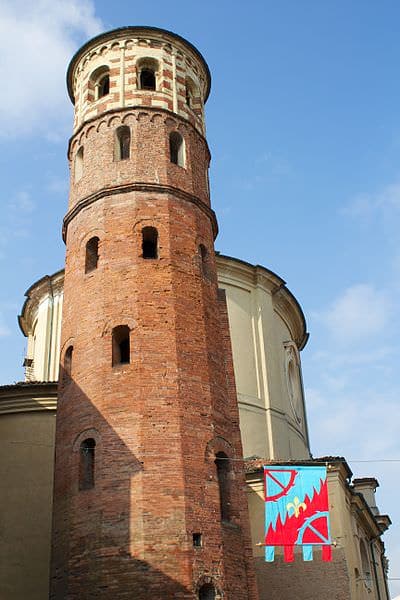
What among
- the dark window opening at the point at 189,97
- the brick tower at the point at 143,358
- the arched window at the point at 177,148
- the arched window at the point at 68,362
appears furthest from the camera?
the dark window opening at the point at 189,97

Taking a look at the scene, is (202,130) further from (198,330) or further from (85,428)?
(85,428)

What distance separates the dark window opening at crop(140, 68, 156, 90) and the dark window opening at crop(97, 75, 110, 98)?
3.30 feet

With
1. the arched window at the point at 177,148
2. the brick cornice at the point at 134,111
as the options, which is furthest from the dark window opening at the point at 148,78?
the arched window at the point at 177,148

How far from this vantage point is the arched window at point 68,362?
60.5 ft

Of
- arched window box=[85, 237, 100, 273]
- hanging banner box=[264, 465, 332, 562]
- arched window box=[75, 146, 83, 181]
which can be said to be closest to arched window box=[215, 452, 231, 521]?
hanging banner box=[264, 465, 332, 562]

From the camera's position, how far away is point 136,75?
22031 mm

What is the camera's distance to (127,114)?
69.6 feet

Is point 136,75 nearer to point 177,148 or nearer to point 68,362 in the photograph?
point 177,148

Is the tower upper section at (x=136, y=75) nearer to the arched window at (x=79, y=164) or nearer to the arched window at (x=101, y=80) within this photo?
the arched window at (x=101, y=80)

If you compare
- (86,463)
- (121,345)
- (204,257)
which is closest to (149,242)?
(204,257)

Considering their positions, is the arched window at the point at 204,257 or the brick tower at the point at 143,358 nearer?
the brick tower at the point at 143,358

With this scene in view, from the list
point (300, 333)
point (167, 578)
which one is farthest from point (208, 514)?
point (300, 333)

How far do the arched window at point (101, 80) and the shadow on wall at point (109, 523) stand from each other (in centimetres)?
999

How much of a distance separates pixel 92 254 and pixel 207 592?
8.74m
